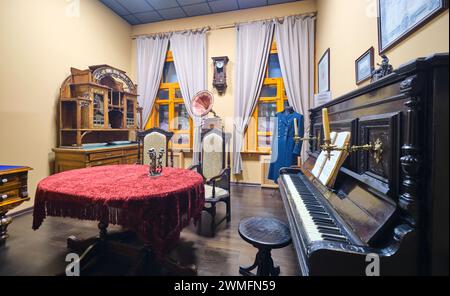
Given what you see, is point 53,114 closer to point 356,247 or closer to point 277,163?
point 277,163

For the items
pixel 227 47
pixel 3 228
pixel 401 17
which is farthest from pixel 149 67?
pixel 401 17

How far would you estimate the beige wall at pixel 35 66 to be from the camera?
2438 mm

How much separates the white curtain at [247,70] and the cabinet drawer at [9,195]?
2.88m

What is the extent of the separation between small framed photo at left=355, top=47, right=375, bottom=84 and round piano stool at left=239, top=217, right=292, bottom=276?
1.34 meters

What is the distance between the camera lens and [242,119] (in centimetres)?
387

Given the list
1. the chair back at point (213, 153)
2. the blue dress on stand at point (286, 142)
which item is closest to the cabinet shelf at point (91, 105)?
the chair back at point (213, 153)

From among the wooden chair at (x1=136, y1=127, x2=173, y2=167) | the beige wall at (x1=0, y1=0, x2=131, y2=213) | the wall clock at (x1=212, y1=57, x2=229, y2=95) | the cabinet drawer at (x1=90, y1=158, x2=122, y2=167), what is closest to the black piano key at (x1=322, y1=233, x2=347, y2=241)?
the wooden chair at (x1=136, y1=127, x2=173, y2=167)

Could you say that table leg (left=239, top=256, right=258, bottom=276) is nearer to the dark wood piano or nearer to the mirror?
the dark wood piano

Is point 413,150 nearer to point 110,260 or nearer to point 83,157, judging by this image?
point 110,260

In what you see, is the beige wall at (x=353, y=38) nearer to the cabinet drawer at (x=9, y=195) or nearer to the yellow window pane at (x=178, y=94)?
the yellow window pane at (x=178, y=94)

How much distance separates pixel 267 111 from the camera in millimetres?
3963

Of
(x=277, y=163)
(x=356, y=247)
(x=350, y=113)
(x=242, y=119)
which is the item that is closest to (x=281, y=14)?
(x=242, y=119)

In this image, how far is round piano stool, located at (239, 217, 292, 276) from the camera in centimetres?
117
